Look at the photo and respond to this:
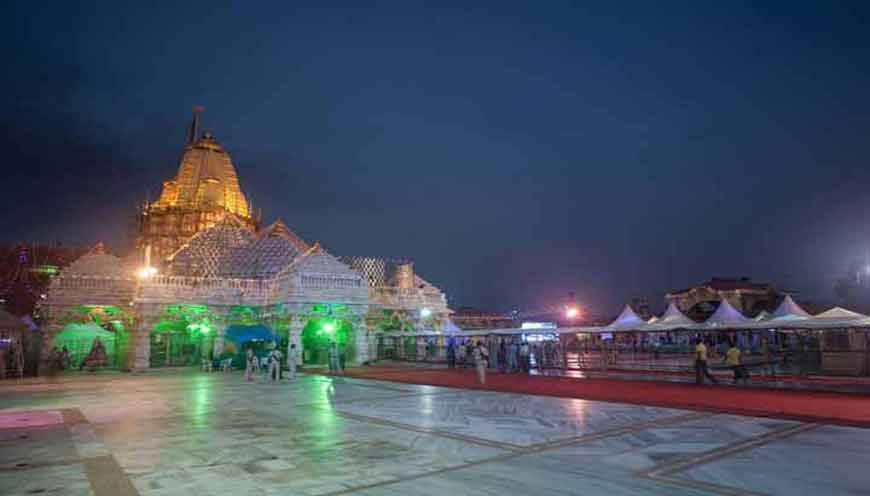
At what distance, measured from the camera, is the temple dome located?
177ft

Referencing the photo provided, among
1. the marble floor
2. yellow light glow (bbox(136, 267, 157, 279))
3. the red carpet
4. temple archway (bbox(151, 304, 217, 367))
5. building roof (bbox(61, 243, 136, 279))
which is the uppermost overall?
building roof (bbox(61, 243, 136, 279))

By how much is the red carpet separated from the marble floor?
1017mm

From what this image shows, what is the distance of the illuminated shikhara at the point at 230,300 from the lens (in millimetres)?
34188

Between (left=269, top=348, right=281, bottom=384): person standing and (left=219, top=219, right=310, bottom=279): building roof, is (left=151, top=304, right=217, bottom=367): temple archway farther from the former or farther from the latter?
(left=269, top=348, right=281, bottom=384): person standing

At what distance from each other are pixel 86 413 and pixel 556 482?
1386 cm

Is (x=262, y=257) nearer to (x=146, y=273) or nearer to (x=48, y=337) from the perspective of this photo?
(x=146, y=273)

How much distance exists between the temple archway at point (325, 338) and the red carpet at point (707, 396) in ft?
46.0

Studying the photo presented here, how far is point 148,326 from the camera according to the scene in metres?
33.8

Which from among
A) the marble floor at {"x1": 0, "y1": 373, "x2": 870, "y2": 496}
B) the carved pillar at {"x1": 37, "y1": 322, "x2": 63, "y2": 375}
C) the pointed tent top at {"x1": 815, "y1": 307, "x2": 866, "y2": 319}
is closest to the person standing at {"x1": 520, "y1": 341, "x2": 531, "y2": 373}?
the marble floor at {"x1": 0, "y1": 373, "x2": 870, "y2": 496}

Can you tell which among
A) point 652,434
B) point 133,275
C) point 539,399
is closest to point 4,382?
point 133,275

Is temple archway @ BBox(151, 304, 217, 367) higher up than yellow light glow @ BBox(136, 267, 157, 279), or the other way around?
yellow light glow @ BBox(136, 267, 157, 279)

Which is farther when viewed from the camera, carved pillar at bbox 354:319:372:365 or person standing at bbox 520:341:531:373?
carved pillar at bbox 354:319:372:365

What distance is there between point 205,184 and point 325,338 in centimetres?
2315

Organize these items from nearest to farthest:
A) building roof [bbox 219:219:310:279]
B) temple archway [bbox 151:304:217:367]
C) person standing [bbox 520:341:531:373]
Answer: person standing [bbox 520:341:531:373], temple archway [bbox 151:304:217:367], building roof [bbox 219:219:310:279]
